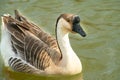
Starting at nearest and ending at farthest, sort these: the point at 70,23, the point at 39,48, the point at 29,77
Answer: the point at 70,23 → the point at 39,48 → the point at 29,77

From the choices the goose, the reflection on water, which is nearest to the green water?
the reflection on water

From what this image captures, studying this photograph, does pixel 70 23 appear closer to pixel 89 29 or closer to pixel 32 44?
pixel 32 44

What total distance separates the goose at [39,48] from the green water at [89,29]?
0.65 ft

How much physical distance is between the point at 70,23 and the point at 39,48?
83 centimetres

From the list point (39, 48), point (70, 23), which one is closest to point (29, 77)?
point (39, 48)

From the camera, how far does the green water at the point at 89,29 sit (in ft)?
26.7

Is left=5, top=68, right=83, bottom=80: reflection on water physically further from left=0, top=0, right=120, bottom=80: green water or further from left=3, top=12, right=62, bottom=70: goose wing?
left=3, top=12, right=62, bottom=70: goose wing

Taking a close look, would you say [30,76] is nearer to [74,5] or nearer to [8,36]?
[8,36]

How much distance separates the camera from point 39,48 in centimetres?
784

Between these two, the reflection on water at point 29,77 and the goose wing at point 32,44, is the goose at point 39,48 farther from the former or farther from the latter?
the reflection on water at point 29,77

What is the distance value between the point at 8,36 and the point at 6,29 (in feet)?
0.46

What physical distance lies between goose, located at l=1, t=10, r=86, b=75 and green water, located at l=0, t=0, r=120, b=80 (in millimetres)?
198

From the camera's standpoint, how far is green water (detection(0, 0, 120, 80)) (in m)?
8.12

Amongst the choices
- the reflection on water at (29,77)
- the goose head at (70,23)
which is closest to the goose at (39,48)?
the goose head at (70,23)
